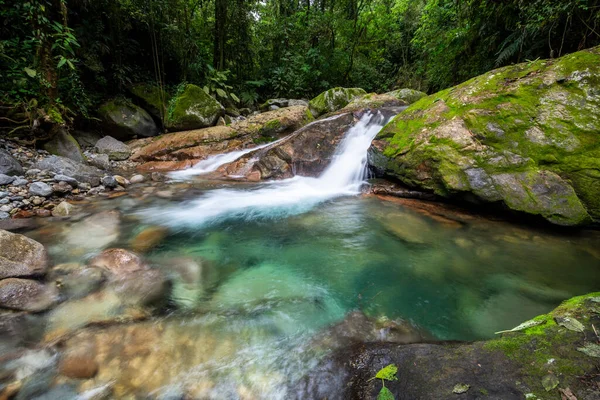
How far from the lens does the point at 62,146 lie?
6.70 metres

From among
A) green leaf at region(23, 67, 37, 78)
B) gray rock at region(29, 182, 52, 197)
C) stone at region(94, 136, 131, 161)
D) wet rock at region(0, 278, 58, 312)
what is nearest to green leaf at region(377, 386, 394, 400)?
wet rock at region(0, 278, 58, 312)

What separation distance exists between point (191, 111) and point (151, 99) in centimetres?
221

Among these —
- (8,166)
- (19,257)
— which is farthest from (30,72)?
(19,257)

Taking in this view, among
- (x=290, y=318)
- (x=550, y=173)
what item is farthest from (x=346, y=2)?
(x=290, y=318)

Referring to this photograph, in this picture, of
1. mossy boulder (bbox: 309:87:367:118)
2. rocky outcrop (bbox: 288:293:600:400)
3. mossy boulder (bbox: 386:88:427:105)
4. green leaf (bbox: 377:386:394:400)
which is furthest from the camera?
mossy boulder (bbox: 309:87:367:118)

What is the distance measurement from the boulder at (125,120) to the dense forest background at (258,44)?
1.46ft

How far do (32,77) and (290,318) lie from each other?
7.89 m

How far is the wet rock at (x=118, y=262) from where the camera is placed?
2873 mm

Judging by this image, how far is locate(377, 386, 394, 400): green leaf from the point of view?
4.78ft

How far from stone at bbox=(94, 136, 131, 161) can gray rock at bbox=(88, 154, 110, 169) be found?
0.27 meters

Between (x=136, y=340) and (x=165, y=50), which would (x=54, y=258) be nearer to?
(x=136, y=340)

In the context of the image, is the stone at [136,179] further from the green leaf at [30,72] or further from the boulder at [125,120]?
the boulder at [125,120]

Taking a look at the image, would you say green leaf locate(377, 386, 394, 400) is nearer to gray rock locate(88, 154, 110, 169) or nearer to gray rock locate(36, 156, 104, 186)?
gray rock locate(36, 156, 104, 186)

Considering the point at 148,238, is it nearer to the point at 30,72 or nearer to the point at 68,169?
the point at 68,169
